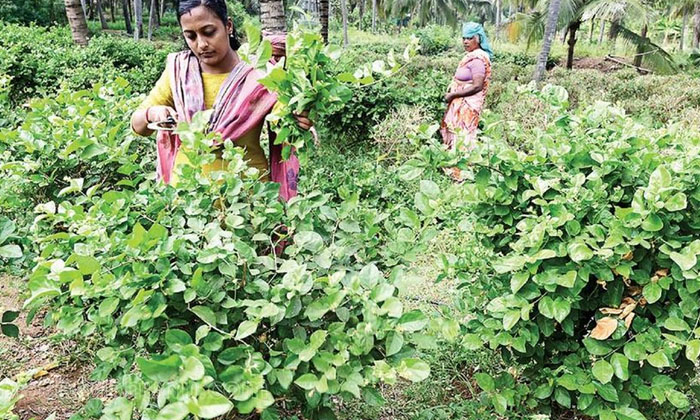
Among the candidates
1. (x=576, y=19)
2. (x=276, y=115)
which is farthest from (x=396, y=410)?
(x=576, y=19)

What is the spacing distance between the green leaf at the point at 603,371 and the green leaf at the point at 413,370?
79cm

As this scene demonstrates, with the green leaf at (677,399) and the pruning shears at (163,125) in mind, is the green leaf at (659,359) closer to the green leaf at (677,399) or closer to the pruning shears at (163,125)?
the green leaf at (677,399)

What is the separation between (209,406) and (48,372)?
2.18m

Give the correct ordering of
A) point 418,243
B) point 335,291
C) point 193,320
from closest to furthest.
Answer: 1. point 335,291
2. point 193,320
3. point 418,243

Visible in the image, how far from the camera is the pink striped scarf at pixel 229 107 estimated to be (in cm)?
191

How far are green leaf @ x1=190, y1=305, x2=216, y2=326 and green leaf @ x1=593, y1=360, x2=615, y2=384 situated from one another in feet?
3.72

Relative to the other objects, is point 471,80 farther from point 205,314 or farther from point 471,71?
point 205,314

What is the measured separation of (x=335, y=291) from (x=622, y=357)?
970mm

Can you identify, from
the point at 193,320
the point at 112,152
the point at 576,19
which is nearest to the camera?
the point at 193,320

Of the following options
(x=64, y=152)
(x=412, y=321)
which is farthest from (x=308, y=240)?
(x=64, y=152)

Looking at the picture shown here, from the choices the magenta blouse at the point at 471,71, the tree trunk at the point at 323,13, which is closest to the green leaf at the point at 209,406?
the magenta blouse at the point at 471,71

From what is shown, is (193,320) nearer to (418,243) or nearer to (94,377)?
(94,377)

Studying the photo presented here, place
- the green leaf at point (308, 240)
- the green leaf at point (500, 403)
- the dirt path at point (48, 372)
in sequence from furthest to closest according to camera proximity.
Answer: the dirt path at point (48, 372), the green leaf at point (500, 403), the green leaf at point (308, 240)

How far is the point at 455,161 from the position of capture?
1.63m
